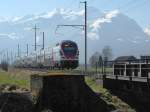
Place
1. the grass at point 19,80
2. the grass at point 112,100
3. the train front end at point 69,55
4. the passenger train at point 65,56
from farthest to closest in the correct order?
1. the passenger train at point 65,56
2. the train front end at point 69,55
3. the grass at point 19,80
4. the grass at point 112,100

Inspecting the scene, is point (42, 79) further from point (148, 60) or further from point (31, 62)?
point (31, 62)

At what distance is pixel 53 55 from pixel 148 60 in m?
47.4

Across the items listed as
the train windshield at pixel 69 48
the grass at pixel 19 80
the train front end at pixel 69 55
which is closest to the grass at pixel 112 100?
the grass at pixel 19 80

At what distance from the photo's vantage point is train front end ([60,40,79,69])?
77.1m

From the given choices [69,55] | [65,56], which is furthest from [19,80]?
[69,55]

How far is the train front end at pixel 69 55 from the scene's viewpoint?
253ft

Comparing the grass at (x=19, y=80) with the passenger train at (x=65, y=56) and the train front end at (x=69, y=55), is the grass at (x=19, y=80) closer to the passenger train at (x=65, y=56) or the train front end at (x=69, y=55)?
the passenger train at (x=65, y=56)

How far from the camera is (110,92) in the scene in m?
40.4

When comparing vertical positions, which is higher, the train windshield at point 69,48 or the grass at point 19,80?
the train windshield at point 69,48

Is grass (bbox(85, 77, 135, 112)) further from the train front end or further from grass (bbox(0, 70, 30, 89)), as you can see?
the train front end

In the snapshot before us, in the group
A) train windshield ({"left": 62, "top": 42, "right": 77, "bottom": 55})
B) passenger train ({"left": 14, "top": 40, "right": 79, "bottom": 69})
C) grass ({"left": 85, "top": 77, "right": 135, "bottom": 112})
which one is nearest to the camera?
grass ({"left": 85, "top": 77, "right": 135, "bottom": 112})

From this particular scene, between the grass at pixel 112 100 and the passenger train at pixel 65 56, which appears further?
the passenger train at pixel 65 56

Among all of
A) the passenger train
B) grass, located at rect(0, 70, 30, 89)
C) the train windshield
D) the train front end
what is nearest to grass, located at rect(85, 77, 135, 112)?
grass, located at rect(0, 70, 30, 89)

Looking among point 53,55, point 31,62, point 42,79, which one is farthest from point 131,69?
point 31,62
